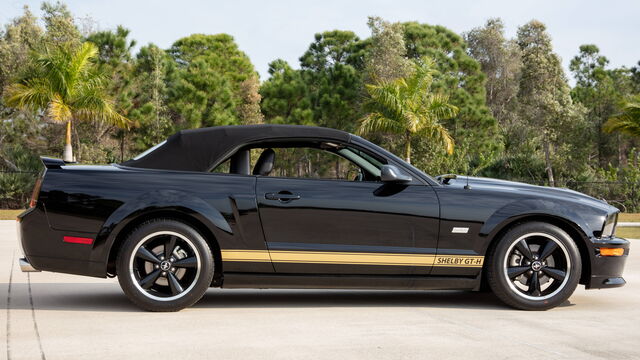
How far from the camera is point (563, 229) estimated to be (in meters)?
6.62

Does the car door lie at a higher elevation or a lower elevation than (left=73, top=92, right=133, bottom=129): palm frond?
lower

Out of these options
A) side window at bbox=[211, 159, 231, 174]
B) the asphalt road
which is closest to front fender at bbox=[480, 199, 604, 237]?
the asphalt road

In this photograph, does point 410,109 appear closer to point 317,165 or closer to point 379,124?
point 379,124

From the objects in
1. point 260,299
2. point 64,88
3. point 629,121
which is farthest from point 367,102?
point 260,299

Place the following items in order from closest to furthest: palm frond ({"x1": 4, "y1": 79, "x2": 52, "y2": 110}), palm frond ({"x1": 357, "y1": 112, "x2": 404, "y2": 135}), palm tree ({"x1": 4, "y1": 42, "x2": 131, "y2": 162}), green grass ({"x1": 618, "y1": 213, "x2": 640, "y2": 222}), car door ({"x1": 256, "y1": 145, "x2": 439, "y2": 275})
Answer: car door ({"x1": 256, "y1": 145, "x2": 439, "y2": 275}) < green grass ({"x1": 618, "y1": 213, "x2": 640, "y2": 222}) < palm tree ({"x1": 4, "y1": 42, "x2": 131, "y2": 162}) < palm frond ({"x1": 4, "y1": 79, "x2": 52, "y2": 110}) < palm frond ({"x1": 357, "y1": 112, "x2": 404, "y2": 135})

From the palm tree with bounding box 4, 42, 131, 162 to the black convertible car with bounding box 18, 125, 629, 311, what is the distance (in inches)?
882

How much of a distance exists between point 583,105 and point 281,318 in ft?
155

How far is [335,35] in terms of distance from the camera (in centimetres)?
5444

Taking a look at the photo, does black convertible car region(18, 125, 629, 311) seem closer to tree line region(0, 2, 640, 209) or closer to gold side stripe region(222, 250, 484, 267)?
gold side stripe region(222, 250, 484, 267)

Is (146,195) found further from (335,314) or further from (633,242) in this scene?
(633,242)

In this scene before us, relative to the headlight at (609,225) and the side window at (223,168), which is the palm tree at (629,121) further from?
the side window at (223,168)

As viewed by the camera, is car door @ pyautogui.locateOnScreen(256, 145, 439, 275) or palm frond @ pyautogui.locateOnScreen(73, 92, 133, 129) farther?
palm frond @ pyautogui.locateOnScreen(73, 92, 133, 129)

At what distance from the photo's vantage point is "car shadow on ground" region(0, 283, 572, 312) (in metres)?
6.64

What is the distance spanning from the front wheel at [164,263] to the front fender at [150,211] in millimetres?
106
